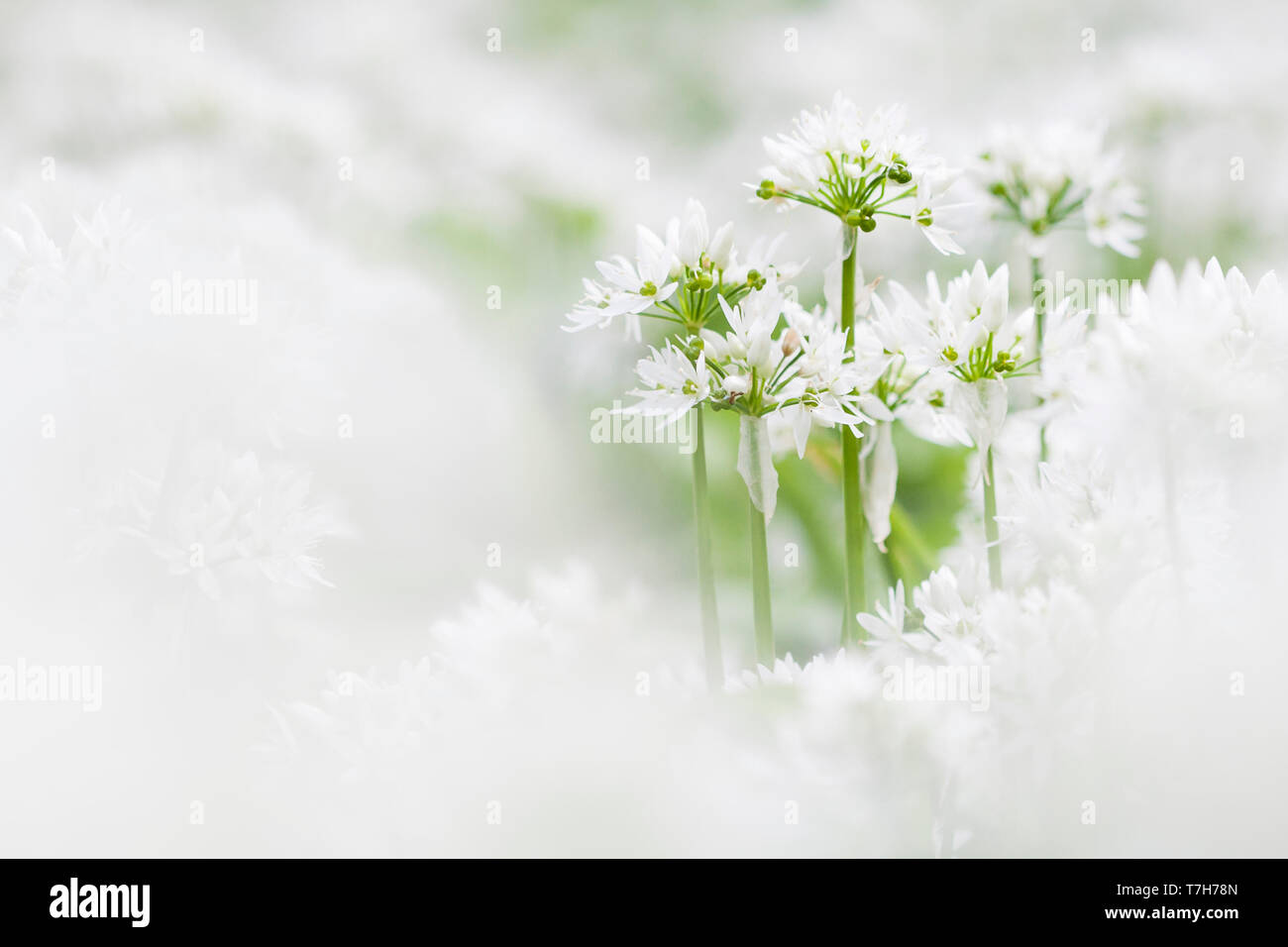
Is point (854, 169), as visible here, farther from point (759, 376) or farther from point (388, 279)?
point (388, 279)

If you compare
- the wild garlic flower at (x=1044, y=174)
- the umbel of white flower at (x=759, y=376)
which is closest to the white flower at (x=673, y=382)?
the umbel of white flower at (x=759, y=376)

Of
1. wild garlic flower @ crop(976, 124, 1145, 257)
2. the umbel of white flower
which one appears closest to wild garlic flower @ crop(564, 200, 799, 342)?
the umbel of white flower

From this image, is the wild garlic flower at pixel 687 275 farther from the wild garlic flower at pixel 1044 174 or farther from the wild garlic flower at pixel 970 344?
the wild garlic flower at pixel 1044 174

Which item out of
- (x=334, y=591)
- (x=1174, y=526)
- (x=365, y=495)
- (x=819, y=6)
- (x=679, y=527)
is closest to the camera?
(x=1174, y=526)

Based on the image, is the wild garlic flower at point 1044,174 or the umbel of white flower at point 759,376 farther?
the wild garlic flower at point 1044,174

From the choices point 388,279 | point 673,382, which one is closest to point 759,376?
point 673,382

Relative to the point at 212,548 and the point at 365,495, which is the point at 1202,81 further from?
the point at 212,548

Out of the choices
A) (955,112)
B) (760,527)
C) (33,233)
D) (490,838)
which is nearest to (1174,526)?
(760,527)
